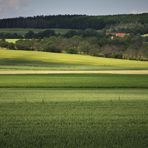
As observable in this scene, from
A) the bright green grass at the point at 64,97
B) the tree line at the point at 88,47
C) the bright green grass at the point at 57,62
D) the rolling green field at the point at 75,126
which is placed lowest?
the tree line at the point at 88,47

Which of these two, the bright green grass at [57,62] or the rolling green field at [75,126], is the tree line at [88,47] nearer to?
the bright green grass at [57,62]

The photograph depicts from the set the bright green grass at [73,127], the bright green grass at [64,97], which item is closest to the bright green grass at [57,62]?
the bright green grass at [64,97]

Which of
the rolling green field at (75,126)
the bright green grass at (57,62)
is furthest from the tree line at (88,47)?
the rolling green field at (75,126)

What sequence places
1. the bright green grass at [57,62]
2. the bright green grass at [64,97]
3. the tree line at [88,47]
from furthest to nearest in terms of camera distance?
1. the tree line at [88,47]
2. the bright green grass at [57,62]
3. the bright green grass at [64,97]

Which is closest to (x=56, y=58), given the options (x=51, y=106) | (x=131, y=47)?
(x=131, y=47)

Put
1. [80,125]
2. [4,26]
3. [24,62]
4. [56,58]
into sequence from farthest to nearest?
[4,26]
[56,58]
[24,62]
[80,125]

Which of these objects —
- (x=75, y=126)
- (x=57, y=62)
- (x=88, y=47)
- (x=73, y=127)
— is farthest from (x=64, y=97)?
(x=88, y=47)

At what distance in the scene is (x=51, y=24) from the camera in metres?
198

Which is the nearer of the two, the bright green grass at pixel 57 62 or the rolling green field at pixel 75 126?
the rolling green field at pixel 75 126

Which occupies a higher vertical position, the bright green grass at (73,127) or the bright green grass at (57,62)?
the bright green grass at (73,127)

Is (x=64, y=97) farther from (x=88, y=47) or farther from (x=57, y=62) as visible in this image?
(x=88, y=47)

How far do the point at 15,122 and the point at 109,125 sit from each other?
3063 millimetres

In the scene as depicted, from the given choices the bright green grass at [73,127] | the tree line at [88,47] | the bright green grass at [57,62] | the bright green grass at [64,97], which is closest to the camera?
the bright green grass at [73,127]

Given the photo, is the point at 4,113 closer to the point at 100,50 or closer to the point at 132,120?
the point at 132,120
